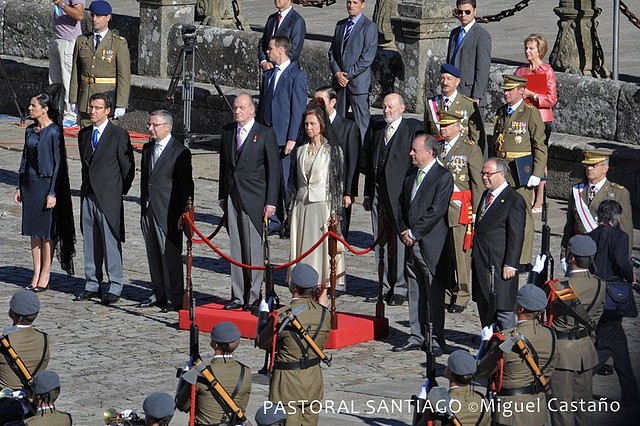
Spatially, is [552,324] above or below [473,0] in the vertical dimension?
below

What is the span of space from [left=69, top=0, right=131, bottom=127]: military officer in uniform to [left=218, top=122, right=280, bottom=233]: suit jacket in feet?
12.3

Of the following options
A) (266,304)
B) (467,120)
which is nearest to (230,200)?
(467,120)

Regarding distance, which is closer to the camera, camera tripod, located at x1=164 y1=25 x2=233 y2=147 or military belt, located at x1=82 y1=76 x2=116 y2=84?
military belt, located at x1=82 y1=76 x2=116 y2=84

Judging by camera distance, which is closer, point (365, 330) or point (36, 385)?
point (36, 385)

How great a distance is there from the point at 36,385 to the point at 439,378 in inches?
130

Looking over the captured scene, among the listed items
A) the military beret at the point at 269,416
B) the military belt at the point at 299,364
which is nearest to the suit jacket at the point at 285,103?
the military belt at the point at 299,364

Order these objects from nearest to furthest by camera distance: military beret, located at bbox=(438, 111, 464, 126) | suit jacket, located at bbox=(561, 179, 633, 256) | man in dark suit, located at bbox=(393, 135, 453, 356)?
1. suit jacket, located at bbox=(561, 179, 633, 256)
2. man in dark suit, located at bbox=(393, 135, 453, 356)
3. military beret, located at bbox=(438, 111, 464, 126)

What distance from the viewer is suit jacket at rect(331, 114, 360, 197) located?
1355cm

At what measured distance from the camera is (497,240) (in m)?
11.8

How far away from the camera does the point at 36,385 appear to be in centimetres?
934

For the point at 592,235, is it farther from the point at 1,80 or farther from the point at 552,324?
the point at 1,80

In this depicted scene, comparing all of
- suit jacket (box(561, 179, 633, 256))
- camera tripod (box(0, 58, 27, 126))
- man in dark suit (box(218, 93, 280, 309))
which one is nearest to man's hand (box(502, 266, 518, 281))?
suit jacket (box(561, 179, 633, 256))

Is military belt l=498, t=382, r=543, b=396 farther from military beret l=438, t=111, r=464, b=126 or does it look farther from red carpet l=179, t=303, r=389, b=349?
military beret l=438, t=111, r=464, b=126

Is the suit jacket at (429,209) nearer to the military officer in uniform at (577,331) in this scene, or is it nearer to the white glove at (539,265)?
the white glove at (539,265)
